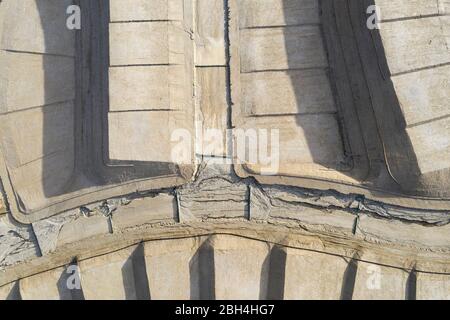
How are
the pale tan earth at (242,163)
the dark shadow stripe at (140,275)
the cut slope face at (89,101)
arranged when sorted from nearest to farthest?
the pale tan earth at (242,163)
the cut slope face at (89,101)
the dark shadow stripe at (140,275)

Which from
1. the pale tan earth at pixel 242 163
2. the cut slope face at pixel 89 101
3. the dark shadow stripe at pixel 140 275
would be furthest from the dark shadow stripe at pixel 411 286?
the dark shadow stripe at pixel 140 275

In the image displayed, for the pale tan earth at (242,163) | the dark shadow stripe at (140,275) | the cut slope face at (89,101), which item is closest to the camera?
the pale tan earth at (242,163)

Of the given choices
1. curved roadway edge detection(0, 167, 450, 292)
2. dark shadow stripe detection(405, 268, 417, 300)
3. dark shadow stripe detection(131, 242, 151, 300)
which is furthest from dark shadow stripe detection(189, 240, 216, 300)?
dark shadow stripe detection(405, 268, 417, 300)

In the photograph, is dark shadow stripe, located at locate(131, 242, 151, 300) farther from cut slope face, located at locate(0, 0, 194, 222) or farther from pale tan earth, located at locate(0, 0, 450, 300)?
cut slope face, located at locate(0, 0, 194, 222)

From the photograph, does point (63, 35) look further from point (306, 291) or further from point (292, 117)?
point (306, 291)

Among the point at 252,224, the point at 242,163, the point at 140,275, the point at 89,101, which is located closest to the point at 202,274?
the point at 140,275

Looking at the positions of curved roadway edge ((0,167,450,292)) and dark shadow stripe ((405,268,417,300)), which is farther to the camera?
curved roadway edge ((0,167,450,292))

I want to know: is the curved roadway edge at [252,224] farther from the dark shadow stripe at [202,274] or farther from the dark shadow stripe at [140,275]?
the dark shadow stripe at [202,274]

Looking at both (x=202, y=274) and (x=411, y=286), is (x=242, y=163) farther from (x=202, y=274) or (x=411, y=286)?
(x=411, y=286)

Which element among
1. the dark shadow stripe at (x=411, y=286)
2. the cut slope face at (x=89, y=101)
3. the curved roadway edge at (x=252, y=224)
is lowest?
the dark shadow stripe at (x=411, y=286)
